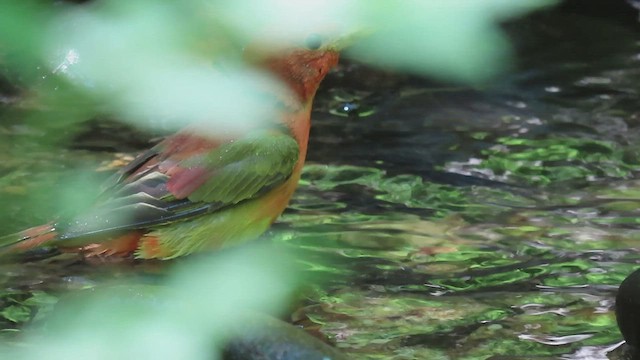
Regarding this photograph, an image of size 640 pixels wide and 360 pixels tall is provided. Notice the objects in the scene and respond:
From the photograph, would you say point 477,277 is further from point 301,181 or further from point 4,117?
point 4,117

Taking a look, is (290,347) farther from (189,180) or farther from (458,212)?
(458,212)

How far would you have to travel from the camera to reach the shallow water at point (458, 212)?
300 cm

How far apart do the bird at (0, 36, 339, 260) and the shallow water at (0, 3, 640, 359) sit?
14 centimetres

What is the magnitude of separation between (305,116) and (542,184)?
1449mm

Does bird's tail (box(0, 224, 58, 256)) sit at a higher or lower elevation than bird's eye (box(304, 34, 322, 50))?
lower

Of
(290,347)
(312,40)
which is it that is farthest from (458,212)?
(312,40)

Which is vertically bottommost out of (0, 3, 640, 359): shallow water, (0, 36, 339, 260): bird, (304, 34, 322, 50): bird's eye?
(0, 3, 640, 359): shallow water

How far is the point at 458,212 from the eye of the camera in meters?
4.35

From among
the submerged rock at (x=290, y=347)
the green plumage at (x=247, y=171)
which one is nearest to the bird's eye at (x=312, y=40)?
the submerged rock at (x=290, y=347)

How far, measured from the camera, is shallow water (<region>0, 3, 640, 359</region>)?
3.00 meters

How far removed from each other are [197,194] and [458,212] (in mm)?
1404

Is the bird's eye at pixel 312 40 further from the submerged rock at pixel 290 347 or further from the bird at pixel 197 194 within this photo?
the bird at pixel 197 194

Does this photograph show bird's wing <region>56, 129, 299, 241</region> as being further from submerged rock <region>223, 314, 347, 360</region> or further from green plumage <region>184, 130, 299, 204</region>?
submerged rock <region>223, 314, 347, 360</region>

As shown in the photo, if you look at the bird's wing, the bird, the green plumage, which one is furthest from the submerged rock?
the green plumage
